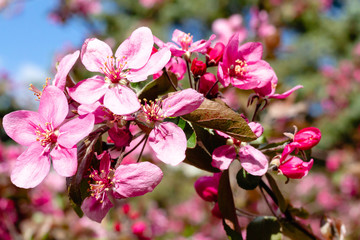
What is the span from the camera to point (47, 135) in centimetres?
63

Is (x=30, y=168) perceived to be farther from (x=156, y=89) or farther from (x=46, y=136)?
(x=156, y=89)

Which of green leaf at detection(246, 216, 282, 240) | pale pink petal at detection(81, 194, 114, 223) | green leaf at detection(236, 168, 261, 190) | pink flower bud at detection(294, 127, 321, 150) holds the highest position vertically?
pink flower bud at detection(294, 127, 321, 150)

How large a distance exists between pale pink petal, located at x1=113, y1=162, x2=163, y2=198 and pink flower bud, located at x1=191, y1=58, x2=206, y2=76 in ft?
0.71

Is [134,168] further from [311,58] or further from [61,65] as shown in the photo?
[311,58]

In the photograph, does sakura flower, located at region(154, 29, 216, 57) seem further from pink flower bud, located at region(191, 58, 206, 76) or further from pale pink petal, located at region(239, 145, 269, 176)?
pale pink petal, located at region(239, 145, 269, 176)

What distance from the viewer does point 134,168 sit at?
0.60 metres

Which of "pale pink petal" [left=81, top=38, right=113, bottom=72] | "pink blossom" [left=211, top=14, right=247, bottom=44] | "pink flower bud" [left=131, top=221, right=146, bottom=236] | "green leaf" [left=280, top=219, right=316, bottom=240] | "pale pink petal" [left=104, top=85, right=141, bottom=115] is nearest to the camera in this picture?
"pale pink petal" [left=104, top=85, right=141, bottom=115]

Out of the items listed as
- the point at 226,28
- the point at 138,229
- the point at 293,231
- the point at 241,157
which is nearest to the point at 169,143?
the point at 241,157

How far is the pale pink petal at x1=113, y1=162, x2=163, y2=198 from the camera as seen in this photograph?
595 millimetres

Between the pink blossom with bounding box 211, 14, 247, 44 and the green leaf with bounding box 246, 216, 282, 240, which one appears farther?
the pink blossom with bounding box 211, 14, 247, 44

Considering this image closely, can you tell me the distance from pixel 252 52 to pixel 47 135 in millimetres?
437

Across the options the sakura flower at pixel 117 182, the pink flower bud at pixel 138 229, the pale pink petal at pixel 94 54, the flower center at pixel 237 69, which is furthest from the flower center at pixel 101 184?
the pink flower bud at pixel 138 229

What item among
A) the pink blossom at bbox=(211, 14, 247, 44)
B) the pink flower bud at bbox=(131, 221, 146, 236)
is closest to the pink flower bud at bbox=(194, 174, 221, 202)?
the pink flower bud at bbox=(131, 221, 146, 236)

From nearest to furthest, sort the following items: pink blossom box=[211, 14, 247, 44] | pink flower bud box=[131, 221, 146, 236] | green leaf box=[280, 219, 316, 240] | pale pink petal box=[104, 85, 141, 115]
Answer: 1. pale pink petal box=[104, 85, 141, 115]
2. green leaf box=[280, 219, 316, 240]
3. pink flower bud box=[131, 221, 146, 236]
4. pink blossom box=[211, 14, 247, 44]
